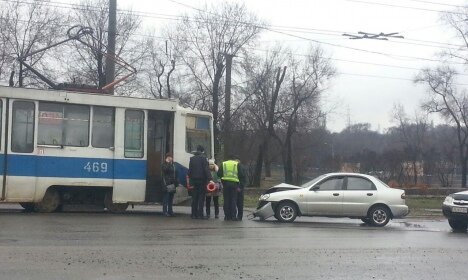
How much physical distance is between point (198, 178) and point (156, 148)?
1.93 meters

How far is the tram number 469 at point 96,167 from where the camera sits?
635 inches

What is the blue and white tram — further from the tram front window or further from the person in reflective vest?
the person in reflective vest

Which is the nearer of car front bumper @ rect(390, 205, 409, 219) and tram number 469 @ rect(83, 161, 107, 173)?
tram number 469 @ rect(83, 161, 107, 173)

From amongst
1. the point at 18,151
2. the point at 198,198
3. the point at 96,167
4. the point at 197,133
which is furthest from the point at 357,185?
the point at 18,151

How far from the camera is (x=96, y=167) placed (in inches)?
638

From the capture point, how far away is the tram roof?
15.6 metres

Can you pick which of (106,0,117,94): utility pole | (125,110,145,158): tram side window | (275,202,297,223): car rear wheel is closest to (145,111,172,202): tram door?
(125,110,145,158): tram side window

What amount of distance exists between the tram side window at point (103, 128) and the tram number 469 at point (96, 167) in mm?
497

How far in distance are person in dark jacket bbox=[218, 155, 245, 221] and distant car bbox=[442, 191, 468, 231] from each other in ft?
19.4

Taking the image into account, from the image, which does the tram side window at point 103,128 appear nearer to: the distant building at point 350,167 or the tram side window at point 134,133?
the tram side window at point 134,133

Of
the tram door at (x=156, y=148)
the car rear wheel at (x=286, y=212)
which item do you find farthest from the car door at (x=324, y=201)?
the tram door at (x=156, y=148)

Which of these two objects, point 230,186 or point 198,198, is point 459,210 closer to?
point 230,186

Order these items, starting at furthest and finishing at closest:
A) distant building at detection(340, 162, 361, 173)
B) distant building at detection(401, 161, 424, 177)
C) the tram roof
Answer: distant building at detection(401, 161, 424, 177) → distant building at detection(340, 162, 361, 173) → the tram roof

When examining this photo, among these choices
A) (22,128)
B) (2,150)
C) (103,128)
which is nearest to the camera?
(2,150)
